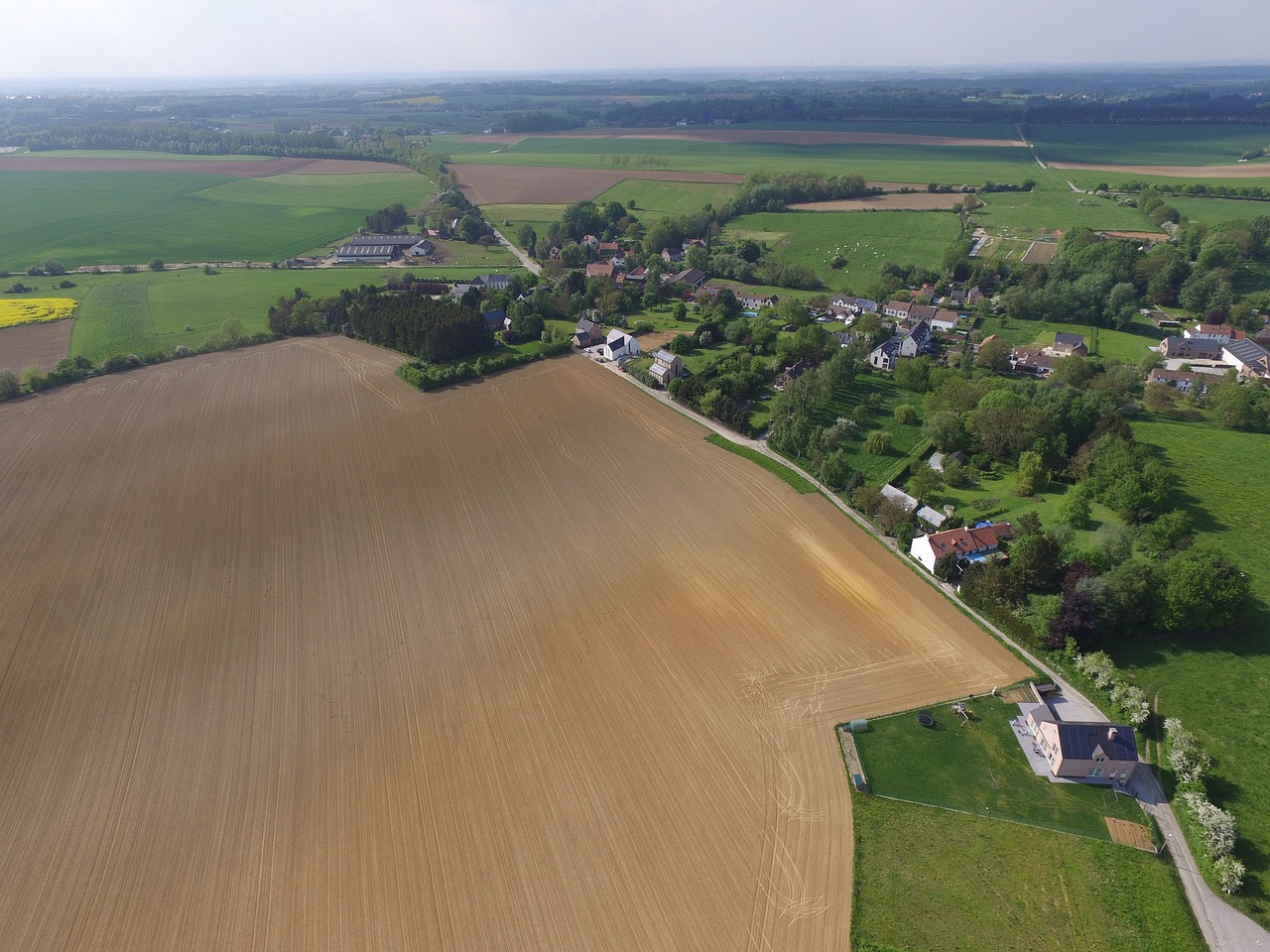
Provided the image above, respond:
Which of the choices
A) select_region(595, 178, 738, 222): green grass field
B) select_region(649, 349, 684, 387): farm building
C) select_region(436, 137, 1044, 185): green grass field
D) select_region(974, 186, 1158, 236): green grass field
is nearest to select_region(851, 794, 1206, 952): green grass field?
select_region(649, 349, 684, 387): farm building

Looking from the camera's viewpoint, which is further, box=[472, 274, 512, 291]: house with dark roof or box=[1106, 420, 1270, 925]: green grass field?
box=[472, 274, 512, 291]: house with dark roof

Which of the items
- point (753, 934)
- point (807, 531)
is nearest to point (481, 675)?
point (753, 934)

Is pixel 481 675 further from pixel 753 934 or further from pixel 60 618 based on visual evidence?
pixel 60 618

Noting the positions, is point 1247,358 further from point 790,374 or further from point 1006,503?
point 790,374

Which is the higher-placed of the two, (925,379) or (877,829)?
(925,379)

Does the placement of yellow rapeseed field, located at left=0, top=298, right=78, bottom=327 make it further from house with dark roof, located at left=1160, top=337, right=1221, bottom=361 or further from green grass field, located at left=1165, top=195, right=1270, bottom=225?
green grass field, located at left=1165, top=195, right=1270, bottom=225

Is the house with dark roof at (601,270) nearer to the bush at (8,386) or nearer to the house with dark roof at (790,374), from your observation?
the house with dark roof at (790,374)

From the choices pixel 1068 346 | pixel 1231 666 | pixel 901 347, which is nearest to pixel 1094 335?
pixel 1068 346
